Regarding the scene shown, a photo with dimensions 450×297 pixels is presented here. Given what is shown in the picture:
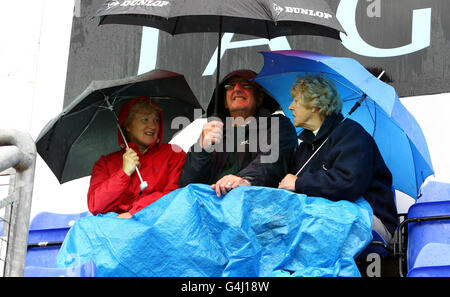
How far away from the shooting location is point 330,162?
454cm

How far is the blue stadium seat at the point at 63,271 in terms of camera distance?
388cm

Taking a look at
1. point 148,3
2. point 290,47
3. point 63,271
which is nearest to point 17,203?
point 63,271

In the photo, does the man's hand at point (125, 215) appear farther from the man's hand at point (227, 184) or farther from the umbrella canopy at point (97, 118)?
the umbrella canopy at point (97, 118)

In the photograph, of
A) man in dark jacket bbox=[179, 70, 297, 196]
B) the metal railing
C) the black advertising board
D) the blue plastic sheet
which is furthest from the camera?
the black advertising board

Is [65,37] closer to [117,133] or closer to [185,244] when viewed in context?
[117,133]

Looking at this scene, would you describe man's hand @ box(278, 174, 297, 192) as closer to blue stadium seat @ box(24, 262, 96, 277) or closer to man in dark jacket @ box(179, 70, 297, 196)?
man in dark jacket @ box(179, 70, 297, 196)

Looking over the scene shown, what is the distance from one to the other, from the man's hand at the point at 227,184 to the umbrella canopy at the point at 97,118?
105 centimetres

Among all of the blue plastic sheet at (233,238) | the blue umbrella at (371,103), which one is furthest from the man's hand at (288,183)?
the blue umbrella at (371,103)

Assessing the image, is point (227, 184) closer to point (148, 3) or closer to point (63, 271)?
point (63, 271)

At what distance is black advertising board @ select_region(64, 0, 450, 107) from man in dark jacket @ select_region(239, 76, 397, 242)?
1.04 m

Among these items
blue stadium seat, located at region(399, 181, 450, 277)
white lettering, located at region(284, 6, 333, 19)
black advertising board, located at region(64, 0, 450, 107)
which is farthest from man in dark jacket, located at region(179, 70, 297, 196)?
black advertising board, located at region(64, 0, 450, 107)

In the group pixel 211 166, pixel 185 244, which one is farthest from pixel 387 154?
pixel 185 244

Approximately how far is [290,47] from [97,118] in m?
1.49

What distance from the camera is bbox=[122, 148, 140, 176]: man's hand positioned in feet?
16.3
